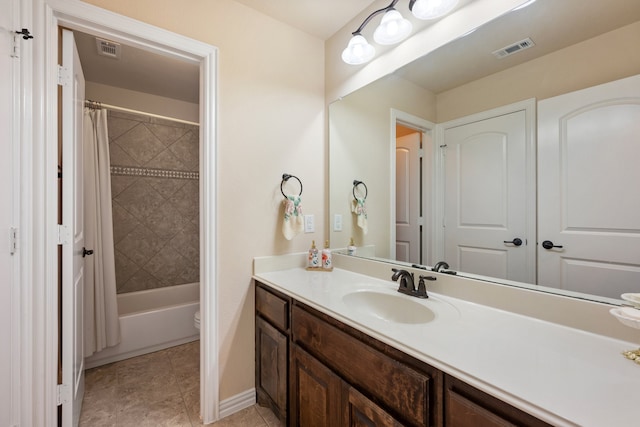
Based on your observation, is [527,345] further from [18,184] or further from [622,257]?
[18,184]

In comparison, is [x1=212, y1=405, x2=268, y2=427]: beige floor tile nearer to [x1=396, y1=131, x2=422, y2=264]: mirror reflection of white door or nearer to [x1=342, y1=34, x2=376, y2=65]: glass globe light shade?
[x1=396, y1=131, x2=422, y2=264]: mirror reflection of white door

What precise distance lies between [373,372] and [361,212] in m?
1.11

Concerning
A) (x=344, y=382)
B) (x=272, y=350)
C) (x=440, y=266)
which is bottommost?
(x=272, y=350)

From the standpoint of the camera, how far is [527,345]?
788 millimetres

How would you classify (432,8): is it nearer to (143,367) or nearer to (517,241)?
(517,241)

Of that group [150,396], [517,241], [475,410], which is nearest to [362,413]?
[475,410]

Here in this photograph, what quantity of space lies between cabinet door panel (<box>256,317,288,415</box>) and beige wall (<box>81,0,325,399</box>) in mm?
95

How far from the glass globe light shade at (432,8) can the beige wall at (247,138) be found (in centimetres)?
86

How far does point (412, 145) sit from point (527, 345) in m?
1.06

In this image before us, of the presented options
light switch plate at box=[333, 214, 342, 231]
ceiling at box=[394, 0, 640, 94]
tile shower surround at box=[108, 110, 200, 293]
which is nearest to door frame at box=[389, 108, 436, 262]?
ceiling at box=[394, 0, 640, 94]

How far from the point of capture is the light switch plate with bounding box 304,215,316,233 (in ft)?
6.26

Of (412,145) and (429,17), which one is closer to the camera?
(429,17)

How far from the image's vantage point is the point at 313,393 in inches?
45.5

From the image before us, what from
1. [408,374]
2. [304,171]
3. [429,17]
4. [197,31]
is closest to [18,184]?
[197,31]
